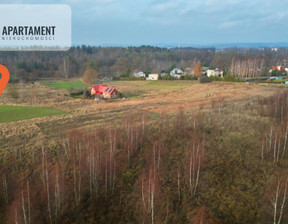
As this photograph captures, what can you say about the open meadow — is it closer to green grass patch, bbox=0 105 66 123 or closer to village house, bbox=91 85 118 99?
green grass patch, bbox=0 105 66 123

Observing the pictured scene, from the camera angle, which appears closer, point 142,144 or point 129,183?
point 129,183

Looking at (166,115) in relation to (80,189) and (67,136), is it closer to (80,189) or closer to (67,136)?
(67,136)

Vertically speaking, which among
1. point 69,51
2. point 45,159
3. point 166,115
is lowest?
point 45,159

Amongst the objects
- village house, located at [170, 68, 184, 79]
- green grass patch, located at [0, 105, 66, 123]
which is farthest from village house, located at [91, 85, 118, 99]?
village house, located at [170, 68, 184, 79]

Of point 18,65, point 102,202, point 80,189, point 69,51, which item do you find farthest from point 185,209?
point 69,51

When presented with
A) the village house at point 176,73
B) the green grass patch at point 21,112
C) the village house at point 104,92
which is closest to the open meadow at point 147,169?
the green grass patch at point 21,112

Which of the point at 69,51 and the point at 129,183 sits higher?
the point at 69,51

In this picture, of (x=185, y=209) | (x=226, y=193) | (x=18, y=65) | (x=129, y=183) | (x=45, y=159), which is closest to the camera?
(x=185, y=209)

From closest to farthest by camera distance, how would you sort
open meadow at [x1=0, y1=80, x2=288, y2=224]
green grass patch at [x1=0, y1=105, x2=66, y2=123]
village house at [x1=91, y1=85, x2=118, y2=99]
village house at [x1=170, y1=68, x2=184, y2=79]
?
open meadow at [x1=0, y1=80, x2=288, y2=224] → green grass patch at [x1=0, y1=105, x2=66, y2=123] → village house at [x1=91, y1=85, x2=118, y2=99] → village house at [x1=170, y1=68, x2=184, y2=79]
